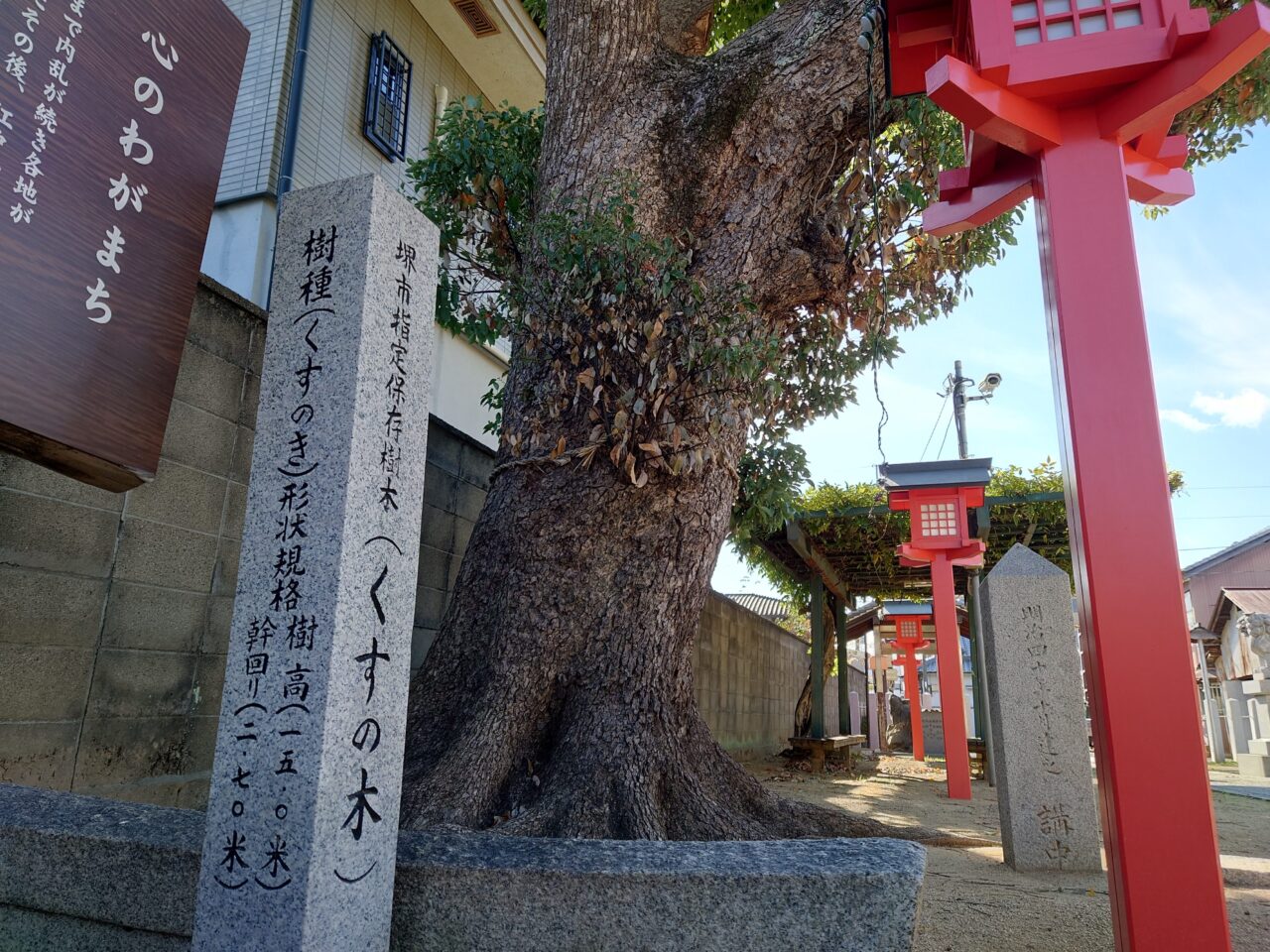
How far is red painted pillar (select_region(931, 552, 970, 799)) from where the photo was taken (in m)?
8.93

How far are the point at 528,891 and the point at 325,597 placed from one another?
88 cm

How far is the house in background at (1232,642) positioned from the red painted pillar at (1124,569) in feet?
39.6

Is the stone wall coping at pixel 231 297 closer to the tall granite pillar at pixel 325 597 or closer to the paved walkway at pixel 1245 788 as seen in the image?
the tall granite pillar at pixel 325 597

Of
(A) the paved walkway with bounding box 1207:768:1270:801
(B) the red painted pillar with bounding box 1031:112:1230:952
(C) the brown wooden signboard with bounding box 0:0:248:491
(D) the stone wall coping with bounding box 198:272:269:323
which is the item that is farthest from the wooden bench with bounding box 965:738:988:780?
(C) the brown wooden signboard with bounding box 0:0:248:491

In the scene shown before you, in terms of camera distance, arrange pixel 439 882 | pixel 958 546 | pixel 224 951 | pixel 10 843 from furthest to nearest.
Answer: pixel 958 546
pixel 10 843
pixel 439 882
pixel 224 951

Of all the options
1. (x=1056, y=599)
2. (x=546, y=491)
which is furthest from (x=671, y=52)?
(x=1056, y=599)

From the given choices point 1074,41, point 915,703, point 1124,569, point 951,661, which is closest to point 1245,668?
point 915,703

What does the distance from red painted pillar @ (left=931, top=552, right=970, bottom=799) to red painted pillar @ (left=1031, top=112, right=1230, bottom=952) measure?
268 inches

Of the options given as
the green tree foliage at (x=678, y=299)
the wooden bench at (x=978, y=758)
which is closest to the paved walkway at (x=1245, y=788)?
the wooden bench at (x=978, y=758)

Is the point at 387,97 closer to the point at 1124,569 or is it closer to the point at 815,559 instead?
the point at 1124,569

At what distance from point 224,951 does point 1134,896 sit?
2391 millimetres

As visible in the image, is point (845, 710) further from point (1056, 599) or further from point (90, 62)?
point (90, 62)

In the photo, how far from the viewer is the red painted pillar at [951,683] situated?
893 centimetres

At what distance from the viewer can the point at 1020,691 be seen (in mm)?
4961
